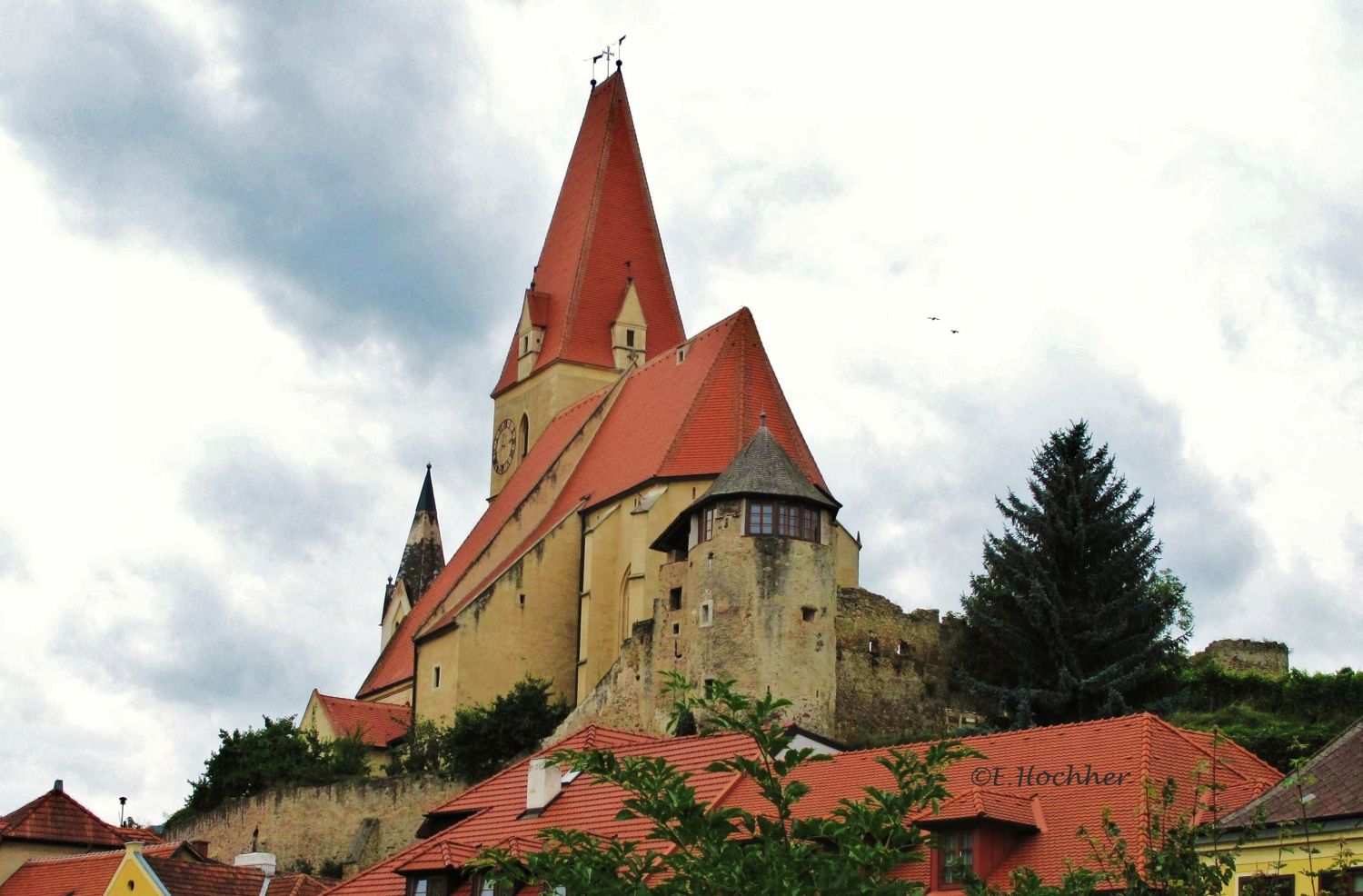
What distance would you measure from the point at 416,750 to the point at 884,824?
3414cm

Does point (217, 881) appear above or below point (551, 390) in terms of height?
below

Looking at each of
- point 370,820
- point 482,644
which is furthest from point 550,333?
point 370,820

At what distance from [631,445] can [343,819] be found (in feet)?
42.3

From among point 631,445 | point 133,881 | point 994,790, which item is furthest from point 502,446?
point 994,790

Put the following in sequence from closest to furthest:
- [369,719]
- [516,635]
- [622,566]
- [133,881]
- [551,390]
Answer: [133,881] < [622,566] < [516,635] < [369,719] < [551,390]

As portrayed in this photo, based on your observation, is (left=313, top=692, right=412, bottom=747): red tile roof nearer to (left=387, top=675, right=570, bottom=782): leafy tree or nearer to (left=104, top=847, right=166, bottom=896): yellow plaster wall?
(left=387, top=675, right=570, bottom=782): leafy tree

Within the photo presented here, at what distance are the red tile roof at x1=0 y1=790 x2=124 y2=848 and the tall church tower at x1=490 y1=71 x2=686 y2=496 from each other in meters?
24.5

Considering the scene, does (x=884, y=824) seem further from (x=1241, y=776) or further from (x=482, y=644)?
(x=482, y=644)

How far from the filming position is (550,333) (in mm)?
64500

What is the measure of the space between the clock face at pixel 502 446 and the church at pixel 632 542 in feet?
0.35

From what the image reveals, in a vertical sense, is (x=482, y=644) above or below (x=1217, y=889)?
above

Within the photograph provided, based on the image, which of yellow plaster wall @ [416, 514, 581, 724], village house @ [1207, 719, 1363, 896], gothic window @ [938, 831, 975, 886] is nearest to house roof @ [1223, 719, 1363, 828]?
village house @ [1207, 719, 1363, 896]

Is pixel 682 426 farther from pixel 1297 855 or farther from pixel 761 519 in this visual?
pixel 1297 855

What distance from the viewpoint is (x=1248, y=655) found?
143 ft
